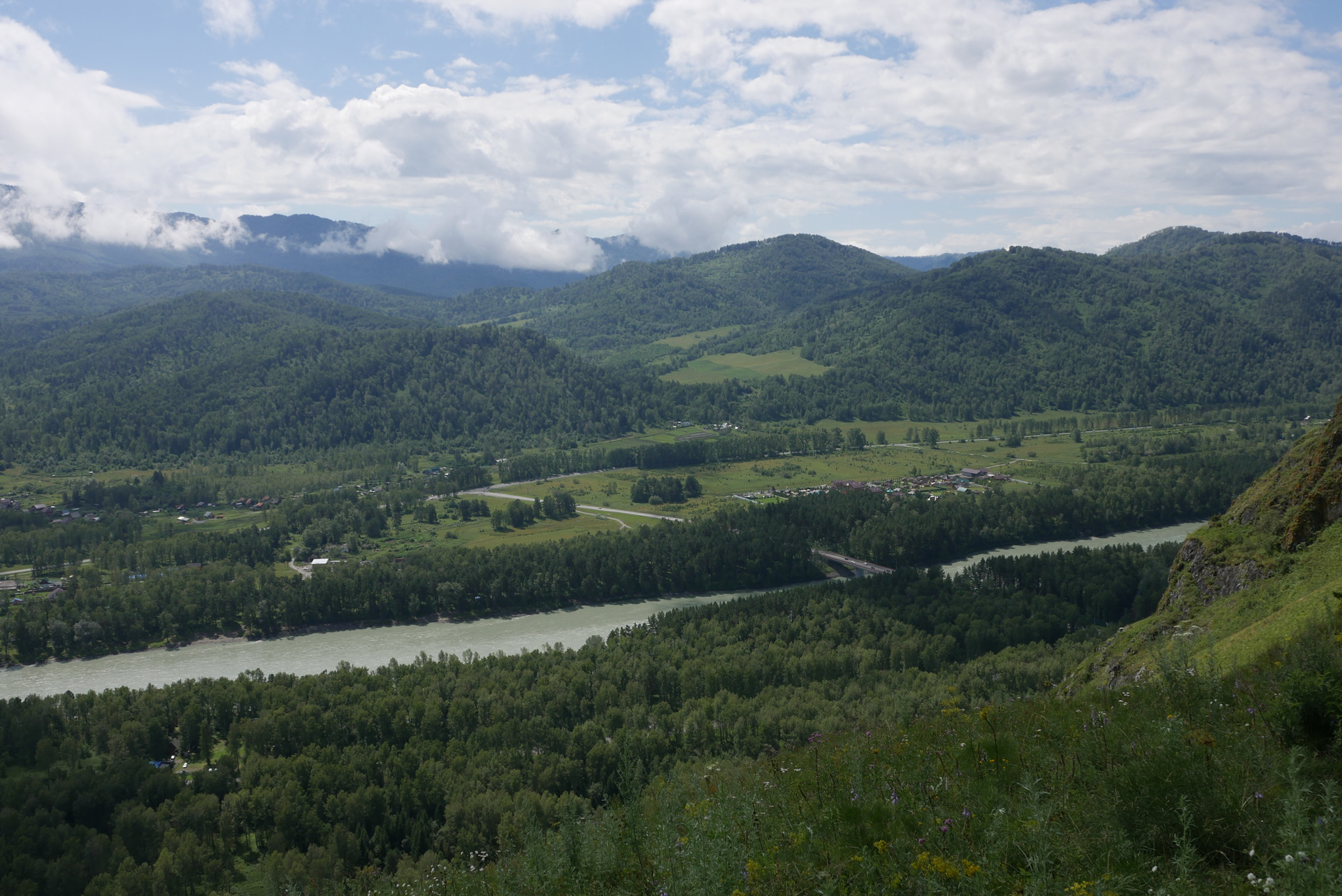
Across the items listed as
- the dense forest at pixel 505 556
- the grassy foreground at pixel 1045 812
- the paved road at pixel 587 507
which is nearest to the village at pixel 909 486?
the dense forest at pixel 505 556

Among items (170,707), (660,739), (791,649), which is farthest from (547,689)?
(170,707)

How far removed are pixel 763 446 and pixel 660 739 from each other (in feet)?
428

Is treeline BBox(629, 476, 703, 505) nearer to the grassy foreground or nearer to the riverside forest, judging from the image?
the riverside forest

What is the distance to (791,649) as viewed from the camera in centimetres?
6128

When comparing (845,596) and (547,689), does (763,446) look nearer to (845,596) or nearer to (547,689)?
(845,596)

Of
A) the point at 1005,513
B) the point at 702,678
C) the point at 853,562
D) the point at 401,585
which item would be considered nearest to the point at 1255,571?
the point at 702,678

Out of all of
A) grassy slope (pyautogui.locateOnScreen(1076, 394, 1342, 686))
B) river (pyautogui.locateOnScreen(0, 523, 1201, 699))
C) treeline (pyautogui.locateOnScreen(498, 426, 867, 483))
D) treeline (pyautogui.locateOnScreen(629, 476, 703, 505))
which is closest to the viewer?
grassy slope (pyautogui.locateOnScreen(1076, 394, 1342, 686))

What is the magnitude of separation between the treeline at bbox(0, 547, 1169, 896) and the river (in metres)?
7.90

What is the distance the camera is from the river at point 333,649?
226 feet

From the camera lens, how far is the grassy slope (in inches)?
981

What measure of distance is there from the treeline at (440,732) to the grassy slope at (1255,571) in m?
9.86

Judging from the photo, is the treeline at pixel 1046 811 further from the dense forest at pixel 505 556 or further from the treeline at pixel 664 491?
the treeline at pixel 664 491

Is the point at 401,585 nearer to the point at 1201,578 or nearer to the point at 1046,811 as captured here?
the point at 1201,578

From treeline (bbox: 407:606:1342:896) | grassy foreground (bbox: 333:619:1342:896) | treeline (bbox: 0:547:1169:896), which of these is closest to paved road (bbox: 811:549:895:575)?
treeline (bbox: 0:547:1169:896)
